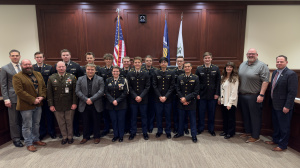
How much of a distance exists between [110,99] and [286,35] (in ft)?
18.4

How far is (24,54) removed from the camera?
5012 millimetres

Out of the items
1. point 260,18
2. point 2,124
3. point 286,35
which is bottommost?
point 2,124

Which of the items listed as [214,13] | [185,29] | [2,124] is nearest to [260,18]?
[214,13]

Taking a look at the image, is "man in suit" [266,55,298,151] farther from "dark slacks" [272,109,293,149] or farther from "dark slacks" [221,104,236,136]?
"dark slacks" [221,104,236,136]

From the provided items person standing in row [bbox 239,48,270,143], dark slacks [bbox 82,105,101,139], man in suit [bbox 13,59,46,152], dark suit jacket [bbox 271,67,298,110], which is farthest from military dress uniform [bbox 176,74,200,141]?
man in suit [bbox 13,59,46,152]

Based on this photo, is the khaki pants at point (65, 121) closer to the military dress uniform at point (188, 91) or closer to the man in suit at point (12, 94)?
the man in suit at point (12, 94)

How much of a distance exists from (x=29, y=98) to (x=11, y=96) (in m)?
0.47

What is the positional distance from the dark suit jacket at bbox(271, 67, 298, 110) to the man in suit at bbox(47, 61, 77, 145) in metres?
3.44

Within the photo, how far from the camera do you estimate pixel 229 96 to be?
3.15m

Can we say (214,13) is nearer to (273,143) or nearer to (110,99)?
(273,143)

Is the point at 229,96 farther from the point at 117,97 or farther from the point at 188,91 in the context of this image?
the point at 117,97

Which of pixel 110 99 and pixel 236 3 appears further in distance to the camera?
pixel 236 3

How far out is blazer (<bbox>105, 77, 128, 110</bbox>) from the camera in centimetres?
304

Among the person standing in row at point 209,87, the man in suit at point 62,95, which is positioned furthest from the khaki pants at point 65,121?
the person standing in row at point 209,87
